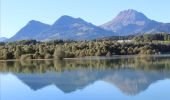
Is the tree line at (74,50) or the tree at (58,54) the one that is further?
the tree line at (74,50)

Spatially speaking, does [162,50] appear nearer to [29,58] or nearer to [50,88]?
[29,58]

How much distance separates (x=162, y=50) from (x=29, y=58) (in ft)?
119

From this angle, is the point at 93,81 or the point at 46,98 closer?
the point at 46,98

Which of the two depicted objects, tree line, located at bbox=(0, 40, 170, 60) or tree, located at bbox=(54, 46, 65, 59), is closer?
tree, located at bbox=(54, 46, 65, 59)

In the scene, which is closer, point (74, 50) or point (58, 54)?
point (58, 54)

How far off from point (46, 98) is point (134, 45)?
7280cm

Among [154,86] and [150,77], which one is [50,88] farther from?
[150,77]

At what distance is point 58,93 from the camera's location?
27953 millimetres

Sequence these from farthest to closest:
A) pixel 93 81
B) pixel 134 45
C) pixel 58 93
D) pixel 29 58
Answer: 1. pixel 134 45
2. pixel 29 58
3. pixel 93 81
4. pixel 58 93

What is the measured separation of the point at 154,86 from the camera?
30.5 metres

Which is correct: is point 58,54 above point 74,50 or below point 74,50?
below

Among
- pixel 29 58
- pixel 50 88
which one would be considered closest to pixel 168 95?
pixel 50 88

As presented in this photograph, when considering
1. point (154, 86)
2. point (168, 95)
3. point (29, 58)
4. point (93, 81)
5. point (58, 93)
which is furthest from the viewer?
point (29, 58)

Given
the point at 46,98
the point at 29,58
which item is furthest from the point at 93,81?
the point at 29,58
